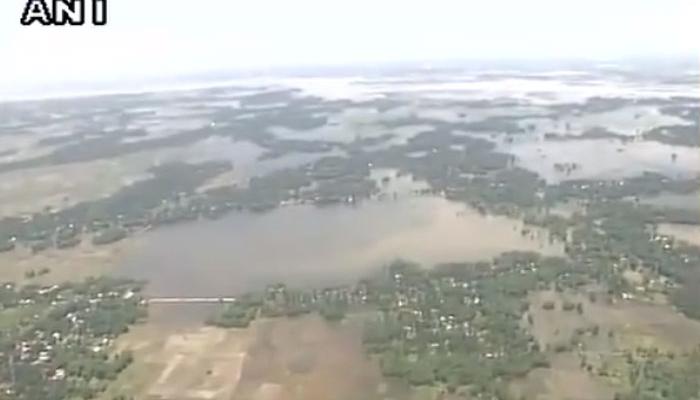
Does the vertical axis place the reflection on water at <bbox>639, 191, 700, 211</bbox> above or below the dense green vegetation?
above

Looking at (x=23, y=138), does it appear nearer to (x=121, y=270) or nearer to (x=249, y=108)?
(x=249, y=108)

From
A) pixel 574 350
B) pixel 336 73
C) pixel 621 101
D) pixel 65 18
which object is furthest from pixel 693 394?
pixel 336 73

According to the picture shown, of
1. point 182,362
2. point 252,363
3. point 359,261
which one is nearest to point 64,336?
point 182,362

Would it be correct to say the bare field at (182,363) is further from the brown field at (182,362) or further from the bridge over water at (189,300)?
the bridge over water at (189,300)

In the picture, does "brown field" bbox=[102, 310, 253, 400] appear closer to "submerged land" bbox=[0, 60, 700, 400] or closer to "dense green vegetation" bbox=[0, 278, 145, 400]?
"submerged land" bbox=[0, 60, 700, 400]

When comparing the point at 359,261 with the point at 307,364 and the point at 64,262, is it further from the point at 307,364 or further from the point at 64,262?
the point at 64,262

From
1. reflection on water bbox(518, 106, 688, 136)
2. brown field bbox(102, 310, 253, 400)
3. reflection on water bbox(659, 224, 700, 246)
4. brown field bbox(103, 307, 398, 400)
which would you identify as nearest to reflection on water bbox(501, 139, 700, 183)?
reflection on water bbox(518, 106, 688, 136)

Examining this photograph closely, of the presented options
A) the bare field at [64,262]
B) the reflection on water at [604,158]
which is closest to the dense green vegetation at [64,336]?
the bare field at [64,262]
